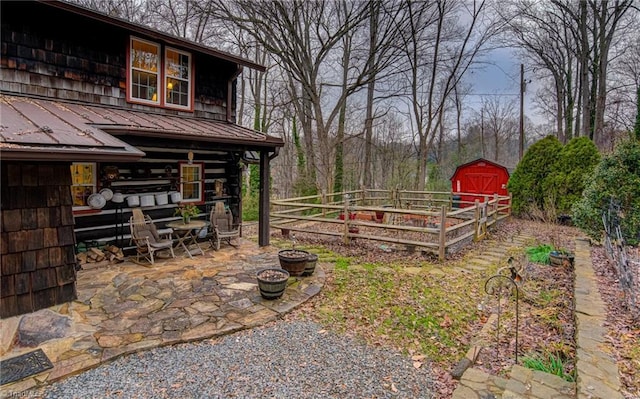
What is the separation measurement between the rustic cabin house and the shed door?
12.0 meters

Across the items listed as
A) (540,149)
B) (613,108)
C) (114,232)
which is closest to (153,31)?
(114,232)

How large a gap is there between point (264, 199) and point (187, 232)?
180cm

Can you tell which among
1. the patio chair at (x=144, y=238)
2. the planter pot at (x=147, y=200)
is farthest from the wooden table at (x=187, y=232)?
the planter pot at (x=147, y=200)

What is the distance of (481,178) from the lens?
53.7 feet

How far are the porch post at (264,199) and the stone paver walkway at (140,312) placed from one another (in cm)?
136

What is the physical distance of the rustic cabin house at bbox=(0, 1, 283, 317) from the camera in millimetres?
4004

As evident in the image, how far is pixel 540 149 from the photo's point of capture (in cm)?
1409

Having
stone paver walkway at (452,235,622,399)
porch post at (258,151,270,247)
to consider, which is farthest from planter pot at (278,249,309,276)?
stone paver walkway at (452,235,622,399)

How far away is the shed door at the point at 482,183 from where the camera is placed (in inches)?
630

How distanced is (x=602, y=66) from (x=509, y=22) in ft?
15.5

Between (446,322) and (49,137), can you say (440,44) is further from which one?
(49,137)

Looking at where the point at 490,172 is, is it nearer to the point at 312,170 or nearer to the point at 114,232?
the point at 312,170

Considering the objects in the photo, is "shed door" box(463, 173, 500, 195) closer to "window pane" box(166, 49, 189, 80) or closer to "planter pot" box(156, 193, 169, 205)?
→ "window pane" box(166, 49, 189, 80)

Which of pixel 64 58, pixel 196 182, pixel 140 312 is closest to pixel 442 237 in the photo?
pixel 196 182
